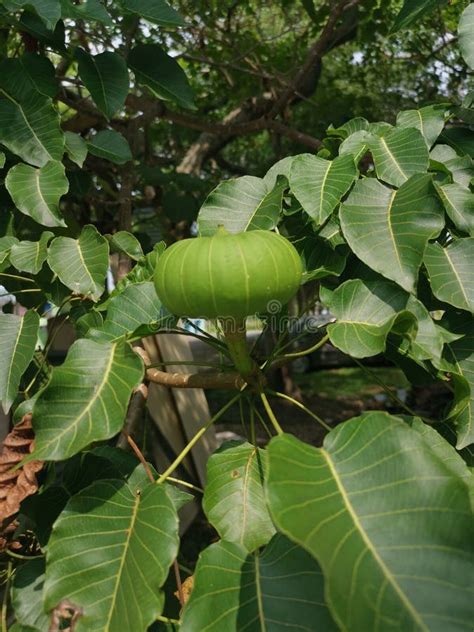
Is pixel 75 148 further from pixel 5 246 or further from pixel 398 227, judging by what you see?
pixel 398 227

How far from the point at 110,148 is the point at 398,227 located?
1.00 m

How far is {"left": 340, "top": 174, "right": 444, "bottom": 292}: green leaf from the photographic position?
3.45ft

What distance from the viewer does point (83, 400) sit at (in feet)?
3.07

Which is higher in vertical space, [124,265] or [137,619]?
[137,619]

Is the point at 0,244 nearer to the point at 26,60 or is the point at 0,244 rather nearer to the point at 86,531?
the point at 26,60

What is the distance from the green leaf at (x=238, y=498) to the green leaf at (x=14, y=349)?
1.41ft

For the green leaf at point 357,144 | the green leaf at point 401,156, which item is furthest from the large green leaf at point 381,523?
the green leaf at point 357,144

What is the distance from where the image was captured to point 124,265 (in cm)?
184

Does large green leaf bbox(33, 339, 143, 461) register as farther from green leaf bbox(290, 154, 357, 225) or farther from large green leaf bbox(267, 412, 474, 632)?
green leaf bbox(290, 154, 357, 225)

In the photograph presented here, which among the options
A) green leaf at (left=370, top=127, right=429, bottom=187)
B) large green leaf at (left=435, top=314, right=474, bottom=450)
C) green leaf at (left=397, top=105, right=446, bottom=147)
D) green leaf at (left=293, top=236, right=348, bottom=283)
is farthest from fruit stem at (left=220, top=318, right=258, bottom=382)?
green leaf at (left=397, top=105, right=446, bottom=147)

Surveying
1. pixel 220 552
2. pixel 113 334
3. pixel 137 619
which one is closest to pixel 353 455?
pixel 220 552

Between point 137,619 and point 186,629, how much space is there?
7 cm

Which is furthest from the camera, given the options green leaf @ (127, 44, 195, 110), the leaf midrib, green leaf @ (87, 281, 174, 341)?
green leaf @ (127, 44, 195, 110)

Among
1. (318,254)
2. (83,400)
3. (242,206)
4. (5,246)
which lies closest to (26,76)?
(5,246)
